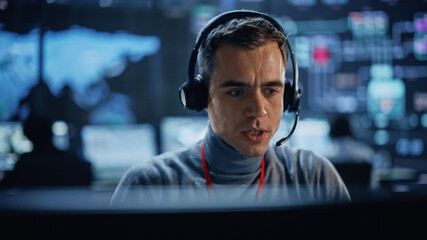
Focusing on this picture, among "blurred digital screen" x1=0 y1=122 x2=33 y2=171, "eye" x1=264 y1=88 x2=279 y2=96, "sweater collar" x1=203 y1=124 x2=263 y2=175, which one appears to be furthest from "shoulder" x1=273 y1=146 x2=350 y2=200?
"blurred digital screen" x1=0 y1=122 x2=33 y2=171

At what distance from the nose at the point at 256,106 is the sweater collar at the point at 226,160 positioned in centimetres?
11

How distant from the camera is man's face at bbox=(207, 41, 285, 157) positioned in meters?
0.83

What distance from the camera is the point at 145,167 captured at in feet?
3.24

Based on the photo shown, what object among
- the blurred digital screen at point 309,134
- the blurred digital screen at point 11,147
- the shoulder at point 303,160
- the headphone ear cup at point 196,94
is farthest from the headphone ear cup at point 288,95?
the blurred digital screen at point 11,147

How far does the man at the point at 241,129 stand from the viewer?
84 cm

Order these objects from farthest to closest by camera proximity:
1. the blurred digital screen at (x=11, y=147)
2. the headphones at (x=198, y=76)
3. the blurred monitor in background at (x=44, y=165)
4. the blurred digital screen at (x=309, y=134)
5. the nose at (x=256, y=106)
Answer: the blurred digital screen at (x=309, y=134) → the blurred digital screen at (x=11, y=147) → the blurred monitor in background at (x=44, y=165) → the headphones at (x=198, y=76) → the nose at (x=256, y=106)

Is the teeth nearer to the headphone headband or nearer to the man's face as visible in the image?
the man's face

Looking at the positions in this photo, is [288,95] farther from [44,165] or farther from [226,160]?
[44,165]

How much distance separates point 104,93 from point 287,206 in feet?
9.27

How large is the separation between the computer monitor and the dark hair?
1987 millimetres

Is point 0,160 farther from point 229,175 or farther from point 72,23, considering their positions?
point 229,175

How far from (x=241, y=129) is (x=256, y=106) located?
0.06 metres

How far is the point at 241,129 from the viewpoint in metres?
0.84

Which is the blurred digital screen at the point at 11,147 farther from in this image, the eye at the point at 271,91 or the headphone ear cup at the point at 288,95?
the eye at the point at 271,91
